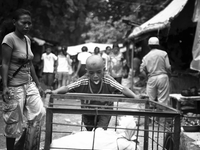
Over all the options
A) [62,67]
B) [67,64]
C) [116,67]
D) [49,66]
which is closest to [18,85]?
[116,67]

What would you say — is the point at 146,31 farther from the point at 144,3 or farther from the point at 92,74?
the point at 144,3

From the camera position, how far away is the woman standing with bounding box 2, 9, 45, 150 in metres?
4.36

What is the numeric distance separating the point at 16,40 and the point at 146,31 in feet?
24.2

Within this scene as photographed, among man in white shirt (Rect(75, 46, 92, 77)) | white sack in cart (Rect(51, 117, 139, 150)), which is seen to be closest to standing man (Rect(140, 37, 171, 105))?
white sack in cart (Rect(51, 117, 139, 150))

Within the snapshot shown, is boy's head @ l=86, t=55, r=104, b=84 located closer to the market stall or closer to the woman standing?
the woman standing

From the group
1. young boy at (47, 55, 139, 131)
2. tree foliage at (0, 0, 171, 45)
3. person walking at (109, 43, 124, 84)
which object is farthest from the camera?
person walking at (109, 43, 124, 84)

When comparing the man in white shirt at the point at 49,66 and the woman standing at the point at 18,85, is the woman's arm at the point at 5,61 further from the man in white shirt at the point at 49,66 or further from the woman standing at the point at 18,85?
the man in white shirt at the point at 49,66

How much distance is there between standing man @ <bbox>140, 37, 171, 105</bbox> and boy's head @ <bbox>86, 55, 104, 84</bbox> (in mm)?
3916

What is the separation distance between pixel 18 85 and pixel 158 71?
441cm

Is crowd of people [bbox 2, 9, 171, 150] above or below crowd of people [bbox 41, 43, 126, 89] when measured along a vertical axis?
below

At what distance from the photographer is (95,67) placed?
4324 millimetres

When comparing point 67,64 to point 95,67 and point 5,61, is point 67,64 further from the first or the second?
point 95,67

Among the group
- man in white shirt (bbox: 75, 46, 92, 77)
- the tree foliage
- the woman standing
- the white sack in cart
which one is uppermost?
the tree foliage

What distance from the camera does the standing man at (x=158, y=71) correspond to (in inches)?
324
